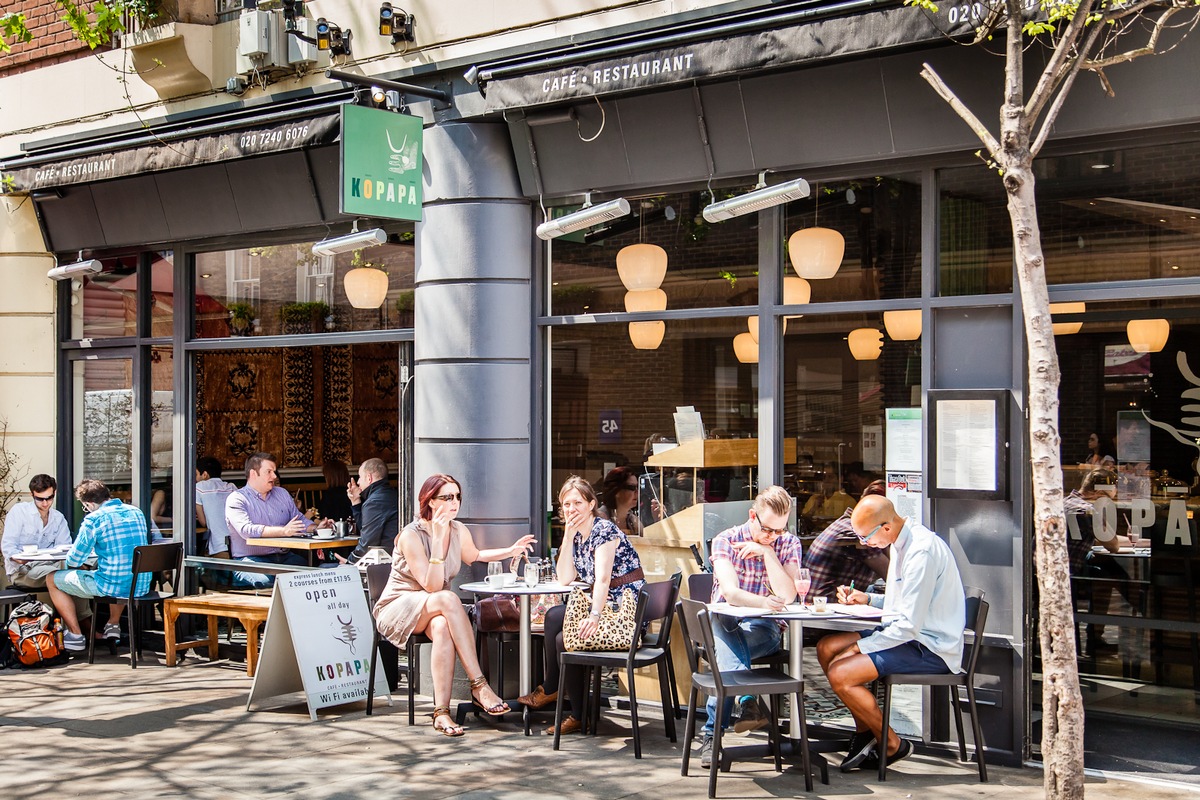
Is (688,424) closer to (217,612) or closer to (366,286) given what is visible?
(366,286)

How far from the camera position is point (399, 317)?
969cm

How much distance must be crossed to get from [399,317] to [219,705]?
3.06 m

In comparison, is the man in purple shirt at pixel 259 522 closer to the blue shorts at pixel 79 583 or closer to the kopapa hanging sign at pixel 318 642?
the blue shorts at pixel 79 583

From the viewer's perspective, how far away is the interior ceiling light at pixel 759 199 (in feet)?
24.8

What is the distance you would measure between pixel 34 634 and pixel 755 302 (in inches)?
242

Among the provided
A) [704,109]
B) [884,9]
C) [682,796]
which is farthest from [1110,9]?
[682,796]

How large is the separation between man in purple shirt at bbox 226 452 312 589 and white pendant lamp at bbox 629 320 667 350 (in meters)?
3.42

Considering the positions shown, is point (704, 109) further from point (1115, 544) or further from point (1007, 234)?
point (1115, 544)

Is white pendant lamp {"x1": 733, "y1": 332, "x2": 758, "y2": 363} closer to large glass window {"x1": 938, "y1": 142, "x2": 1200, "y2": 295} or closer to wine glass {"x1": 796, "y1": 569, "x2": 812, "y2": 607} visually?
large glass window {"x1": 938, "y1": 142, "x2": 1200, "y2": 295}

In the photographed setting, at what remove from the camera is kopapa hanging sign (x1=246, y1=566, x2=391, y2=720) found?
8180 mm

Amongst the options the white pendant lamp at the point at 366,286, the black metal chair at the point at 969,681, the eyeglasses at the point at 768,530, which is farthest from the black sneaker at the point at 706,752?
the white pendant lamp at the point at 366,286

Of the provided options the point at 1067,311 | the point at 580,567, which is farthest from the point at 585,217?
A: the point at 1067,311

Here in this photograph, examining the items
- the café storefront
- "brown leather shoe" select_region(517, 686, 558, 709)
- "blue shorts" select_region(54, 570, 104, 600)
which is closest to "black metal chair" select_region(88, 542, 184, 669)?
"blue shorts" select_region(54, 570, 104, 600)

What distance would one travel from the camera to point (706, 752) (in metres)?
6.99
